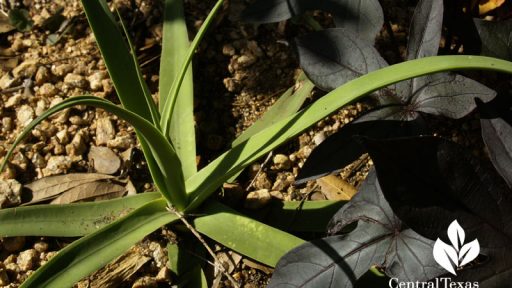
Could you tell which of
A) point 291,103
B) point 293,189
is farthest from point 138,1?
point 293,189

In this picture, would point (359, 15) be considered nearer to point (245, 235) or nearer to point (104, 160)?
point (245, 235)

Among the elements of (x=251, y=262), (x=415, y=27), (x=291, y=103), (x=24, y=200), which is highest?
(x=415, y=27)

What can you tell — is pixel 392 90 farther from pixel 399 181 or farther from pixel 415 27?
pixel 399 181

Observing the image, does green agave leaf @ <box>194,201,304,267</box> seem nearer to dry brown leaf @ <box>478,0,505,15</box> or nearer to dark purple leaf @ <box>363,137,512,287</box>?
dark purple leaf @ <box>363,137,512,287</box>

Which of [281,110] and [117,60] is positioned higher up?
[117,60]

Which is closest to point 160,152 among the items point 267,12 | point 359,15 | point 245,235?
point 245,235

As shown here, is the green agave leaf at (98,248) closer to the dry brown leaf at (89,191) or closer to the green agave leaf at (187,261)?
the green agave leaf at (187,261)

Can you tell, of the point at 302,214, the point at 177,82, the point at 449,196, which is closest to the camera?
the point at 449,196

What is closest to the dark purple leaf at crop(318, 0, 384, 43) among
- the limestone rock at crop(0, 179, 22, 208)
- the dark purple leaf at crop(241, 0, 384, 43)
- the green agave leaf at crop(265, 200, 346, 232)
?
the dark purple leaf at crop(241, 0, 384, 43)
